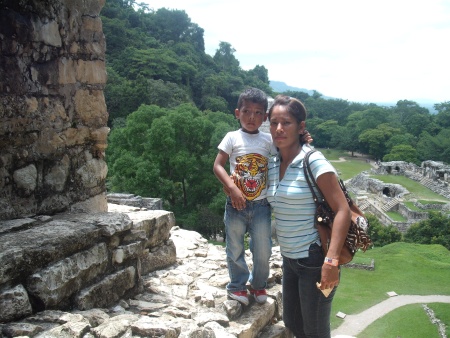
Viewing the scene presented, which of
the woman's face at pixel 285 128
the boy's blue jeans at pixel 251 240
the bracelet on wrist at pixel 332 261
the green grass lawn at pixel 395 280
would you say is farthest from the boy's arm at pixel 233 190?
the green grass lawn at pixel 395 280

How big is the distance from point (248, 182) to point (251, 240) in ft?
1.78

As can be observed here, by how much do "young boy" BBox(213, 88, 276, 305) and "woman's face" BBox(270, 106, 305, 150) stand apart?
40cm

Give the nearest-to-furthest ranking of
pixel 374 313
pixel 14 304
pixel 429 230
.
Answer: pixel 14 304, pixel 374 313, pixel 429 230

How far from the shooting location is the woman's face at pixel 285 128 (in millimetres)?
3088

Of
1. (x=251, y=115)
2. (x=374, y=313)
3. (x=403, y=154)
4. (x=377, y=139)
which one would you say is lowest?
(x=374, y=313)

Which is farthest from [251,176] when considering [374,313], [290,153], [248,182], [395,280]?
[395,280]

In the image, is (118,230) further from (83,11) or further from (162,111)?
(162,111)

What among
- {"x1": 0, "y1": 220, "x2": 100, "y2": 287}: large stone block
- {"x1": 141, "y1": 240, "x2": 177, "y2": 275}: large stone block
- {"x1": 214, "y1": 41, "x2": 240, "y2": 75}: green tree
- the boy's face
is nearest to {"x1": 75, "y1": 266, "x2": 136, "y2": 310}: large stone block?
{"x1": 0, "y1": 220, "x2": 100, "y2": 287}: large stone block

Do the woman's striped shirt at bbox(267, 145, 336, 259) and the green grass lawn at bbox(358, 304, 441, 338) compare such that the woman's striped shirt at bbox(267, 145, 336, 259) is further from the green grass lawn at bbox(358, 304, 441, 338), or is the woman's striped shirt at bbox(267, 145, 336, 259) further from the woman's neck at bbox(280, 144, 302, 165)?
the green grass lawn at bbox(358, 304, 441, 338)

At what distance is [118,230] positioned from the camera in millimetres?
3520

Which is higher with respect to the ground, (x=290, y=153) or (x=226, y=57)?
(x=226, y=57)

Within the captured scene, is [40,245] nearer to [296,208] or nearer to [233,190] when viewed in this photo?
[233,190]

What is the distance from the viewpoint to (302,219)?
291 cm

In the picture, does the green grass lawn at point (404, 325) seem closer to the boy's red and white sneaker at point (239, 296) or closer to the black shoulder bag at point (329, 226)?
the boy's red and white sneaker at point (239, 296)
